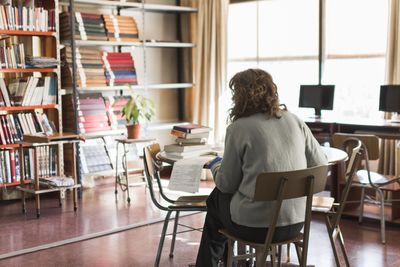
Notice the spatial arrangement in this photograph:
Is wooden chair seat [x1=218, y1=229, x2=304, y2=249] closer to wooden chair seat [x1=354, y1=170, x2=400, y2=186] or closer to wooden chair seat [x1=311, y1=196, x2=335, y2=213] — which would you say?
wooden chair seat [x1=311, y1=196, x2=335, y2=213]

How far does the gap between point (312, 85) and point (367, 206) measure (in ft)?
4.33

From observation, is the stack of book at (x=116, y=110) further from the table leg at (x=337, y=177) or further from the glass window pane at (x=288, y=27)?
the table leg at (x=337, y=177)

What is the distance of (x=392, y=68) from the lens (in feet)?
17.0

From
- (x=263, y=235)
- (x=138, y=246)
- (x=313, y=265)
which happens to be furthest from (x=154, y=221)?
(x=263, y=235)

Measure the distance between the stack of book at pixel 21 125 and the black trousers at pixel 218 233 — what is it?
308 centimetres

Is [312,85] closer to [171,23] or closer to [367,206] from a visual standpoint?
[367,206]

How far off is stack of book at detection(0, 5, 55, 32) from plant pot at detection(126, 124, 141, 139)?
121cm

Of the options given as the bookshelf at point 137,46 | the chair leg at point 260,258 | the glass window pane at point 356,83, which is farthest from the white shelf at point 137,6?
the chair leg at point 260,258

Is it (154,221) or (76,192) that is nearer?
(154,221)

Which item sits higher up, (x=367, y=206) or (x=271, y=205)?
(x=271, y=205)

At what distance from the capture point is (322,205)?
3.15 meters

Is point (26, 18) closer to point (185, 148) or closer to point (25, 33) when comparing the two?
point (25, 33)

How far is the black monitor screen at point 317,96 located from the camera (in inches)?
221

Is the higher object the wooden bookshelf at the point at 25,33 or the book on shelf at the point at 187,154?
the wooden bookshelf at the point at 25,33
